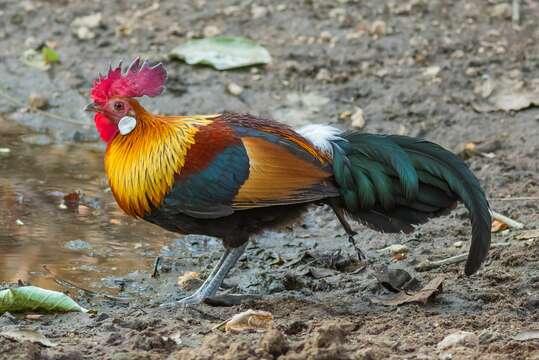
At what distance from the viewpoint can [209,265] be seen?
7.45 m

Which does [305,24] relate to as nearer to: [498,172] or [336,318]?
[498,172]

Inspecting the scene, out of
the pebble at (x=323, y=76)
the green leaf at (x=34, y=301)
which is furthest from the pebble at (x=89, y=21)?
the green leaf at (x=34, y=301)

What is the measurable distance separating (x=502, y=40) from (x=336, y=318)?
6.10 m

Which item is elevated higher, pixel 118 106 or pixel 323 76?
pixel 118 106

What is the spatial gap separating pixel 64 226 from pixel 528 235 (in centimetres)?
347

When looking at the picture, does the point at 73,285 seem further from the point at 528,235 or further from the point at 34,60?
the point at 34,60

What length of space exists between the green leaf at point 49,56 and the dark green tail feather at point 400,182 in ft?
18.9

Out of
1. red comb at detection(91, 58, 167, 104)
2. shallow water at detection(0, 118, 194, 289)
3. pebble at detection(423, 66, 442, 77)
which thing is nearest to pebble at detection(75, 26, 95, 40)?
shallow water at detection(0, 118, 194, 289)

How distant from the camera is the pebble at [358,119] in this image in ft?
32.1

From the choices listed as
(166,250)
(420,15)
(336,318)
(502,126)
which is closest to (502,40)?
(420,15)

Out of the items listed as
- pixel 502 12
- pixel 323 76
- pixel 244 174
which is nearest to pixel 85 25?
pixel 323 76

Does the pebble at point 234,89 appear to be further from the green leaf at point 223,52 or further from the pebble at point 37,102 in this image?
the pebble at point 37,102

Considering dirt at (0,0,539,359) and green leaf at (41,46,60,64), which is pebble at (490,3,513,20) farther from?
green leaf at (41,46,60,64)

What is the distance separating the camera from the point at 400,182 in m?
6.11
